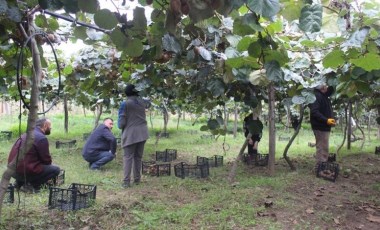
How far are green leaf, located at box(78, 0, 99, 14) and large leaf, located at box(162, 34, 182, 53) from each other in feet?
1.64

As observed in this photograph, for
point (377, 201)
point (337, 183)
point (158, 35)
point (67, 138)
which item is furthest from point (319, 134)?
point (67, 138)

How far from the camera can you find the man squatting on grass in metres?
5.25

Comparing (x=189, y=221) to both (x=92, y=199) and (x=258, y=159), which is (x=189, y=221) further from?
(x=258, y=159)

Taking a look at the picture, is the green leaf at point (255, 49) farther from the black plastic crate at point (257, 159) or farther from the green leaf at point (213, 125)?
the black plastic crate at point (257, 159)

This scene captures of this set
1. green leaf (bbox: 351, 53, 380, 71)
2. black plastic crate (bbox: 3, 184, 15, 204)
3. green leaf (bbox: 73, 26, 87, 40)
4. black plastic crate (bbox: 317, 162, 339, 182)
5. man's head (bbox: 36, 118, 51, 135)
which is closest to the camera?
green leaf (bbox: 73, 26, 87, 40)

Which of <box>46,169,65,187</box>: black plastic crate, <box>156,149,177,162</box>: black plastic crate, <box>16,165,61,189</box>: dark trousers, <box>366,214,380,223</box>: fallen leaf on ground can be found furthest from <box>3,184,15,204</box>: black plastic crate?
<box>156,149,177,162</box>: black plastic crate

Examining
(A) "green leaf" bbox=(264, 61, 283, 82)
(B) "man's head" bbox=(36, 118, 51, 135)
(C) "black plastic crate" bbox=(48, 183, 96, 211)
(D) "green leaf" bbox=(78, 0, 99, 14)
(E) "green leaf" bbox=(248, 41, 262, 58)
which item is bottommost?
(C) "black plastic crate" bbox=(48, 183, 96, 211)

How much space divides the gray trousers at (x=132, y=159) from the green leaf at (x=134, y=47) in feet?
10.4

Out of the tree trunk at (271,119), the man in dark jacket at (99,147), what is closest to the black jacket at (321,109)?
the tree trunk at (271,119)

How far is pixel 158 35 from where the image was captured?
73.4 inches

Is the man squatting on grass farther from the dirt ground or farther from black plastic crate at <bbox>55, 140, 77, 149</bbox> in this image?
black plastic crate at <bbox>55, 140, 77, 149</bbox>

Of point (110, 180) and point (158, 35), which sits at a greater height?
point (158, 35)

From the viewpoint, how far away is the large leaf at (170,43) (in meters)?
1.84

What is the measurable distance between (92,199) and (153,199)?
706 mm
